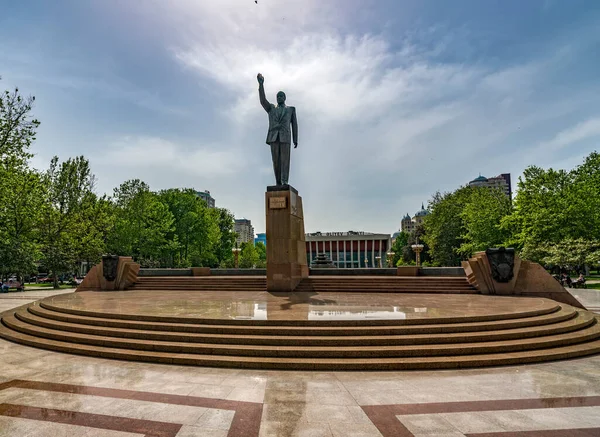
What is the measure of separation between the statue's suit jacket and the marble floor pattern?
37.3 ft

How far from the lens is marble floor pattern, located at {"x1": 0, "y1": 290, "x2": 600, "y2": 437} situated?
4.22 meters

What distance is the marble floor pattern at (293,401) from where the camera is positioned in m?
4.22

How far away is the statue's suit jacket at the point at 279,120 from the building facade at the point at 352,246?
7507 cm

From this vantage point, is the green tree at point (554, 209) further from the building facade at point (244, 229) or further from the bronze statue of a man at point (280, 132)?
the building facade at point (244, 229)

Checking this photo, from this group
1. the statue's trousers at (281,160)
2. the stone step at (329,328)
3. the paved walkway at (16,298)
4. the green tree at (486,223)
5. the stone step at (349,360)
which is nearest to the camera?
the stone step at (349,360)

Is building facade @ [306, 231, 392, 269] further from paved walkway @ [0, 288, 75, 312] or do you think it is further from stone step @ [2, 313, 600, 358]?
stone step @ [2, 313, 600, 358]

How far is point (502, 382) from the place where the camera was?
581cm

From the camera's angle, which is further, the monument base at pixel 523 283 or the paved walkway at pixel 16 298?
the paved walkway at pixel 16 298

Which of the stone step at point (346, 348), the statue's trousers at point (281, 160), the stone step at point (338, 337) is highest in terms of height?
the statue's trousers at point (281, 160)

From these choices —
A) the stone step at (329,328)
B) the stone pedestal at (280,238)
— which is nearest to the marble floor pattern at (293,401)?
the stone step at (329,328)

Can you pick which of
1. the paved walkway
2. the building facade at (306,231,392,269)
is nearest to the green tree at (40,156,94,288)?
the paved walkway

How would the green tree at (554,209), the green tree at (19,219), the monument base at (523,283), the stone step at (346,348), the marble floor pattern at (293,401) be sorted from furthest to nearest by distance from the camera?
the green tree at (554,209) < the green tree at (19,219) < the monument base at (523,283) < the stone step at (346,348) < the marble floor pattern at (293,401)

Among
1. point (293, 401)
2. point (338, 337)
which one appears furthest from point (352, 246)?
point (293, 401)

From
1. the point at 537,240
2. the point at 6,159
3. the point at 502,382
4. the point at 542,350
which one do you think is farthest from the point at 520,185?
the point at 6,159
